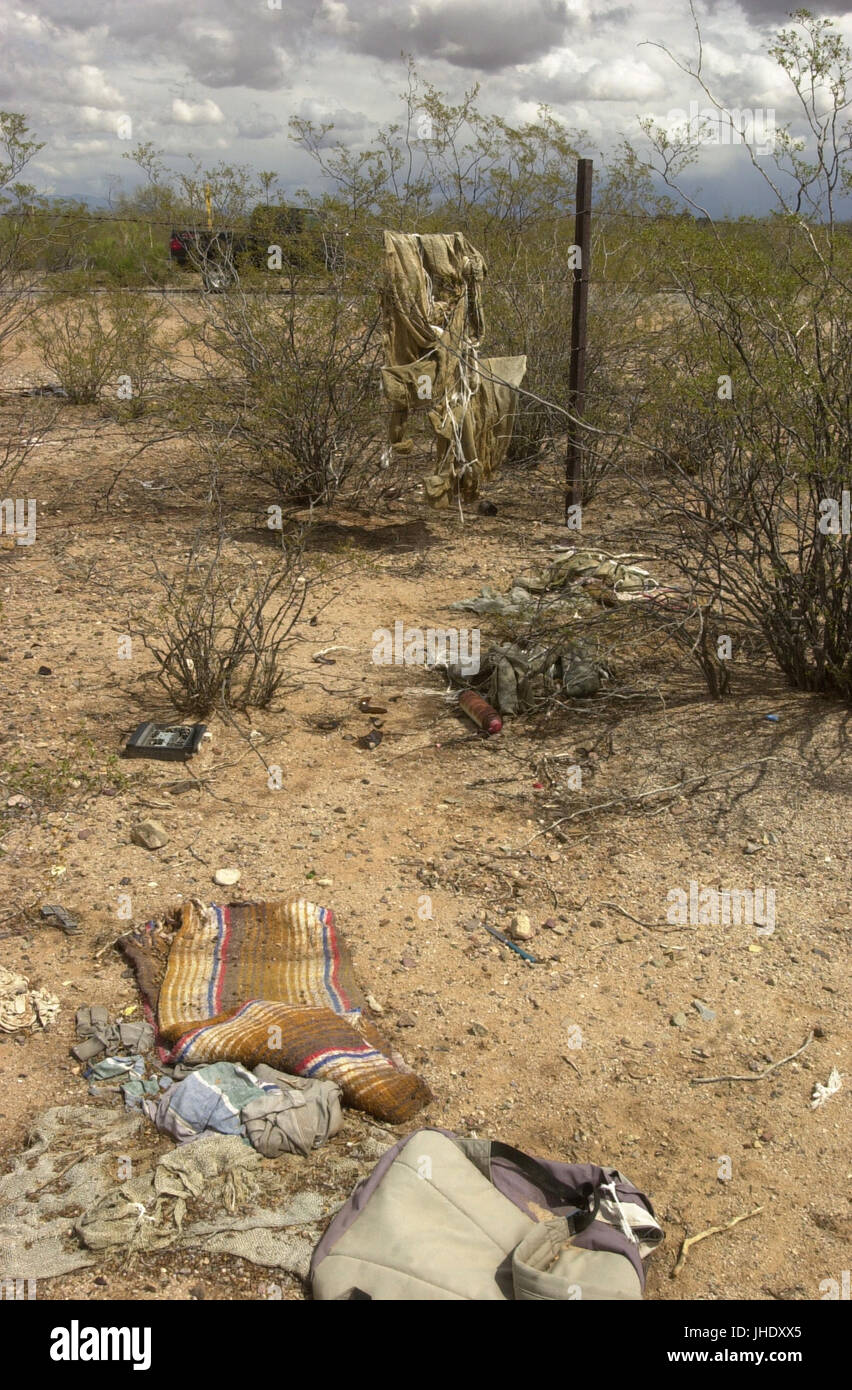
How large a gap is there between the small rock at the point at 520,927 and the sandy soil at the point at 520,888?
3 cm

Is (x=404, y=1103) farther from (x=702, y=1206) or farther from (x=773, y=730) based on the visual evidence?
(x=773, y=730)

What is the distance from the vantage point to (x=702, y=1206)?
2.52 metres

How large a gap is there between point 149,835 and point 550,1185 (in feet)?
6.50

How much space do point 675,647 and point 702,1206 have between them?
3.11 meters

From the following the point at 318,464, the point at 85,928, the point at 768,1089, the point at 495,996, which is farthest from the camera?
the point at 318,464

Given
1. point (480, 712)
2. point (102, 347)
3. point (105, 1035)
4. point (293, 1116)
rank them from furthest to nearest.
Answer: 1. point (102, 347)
2. point (480, 712)
3. point (105, 1035)
4. point (293, 1116)

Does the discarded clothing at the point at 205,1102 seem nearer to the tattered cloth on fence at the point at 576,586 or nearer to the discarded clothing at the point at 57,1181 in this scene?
the discarded clothing at the point at 57,1181

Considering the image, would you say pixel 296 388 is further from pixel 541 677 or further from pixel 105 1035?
pixel 105 1035

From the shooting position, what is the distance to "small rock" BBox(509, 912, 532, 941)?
3482 mm

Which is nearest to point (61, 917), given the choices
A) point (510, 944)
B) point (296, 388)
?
point (510, 944)

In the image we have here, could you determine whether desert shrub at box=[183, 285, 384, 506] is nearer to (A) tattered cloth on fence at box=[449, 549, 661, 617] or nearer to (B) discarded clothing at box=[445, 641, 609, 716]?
(A) tattered cloth on fence at box=[449, 549, 661, 617]

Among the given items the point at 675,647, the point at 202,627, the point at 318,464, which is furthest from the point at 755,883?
the point at 318,464

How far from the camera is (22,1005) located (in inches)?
121

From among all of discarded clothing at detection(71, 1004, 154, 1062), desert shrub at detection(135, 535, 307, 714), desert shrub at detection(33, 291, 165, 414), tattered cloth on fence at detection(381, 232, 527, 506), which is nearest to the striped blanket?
discarded clothing at detection(71, 1004, 154, 1062)
